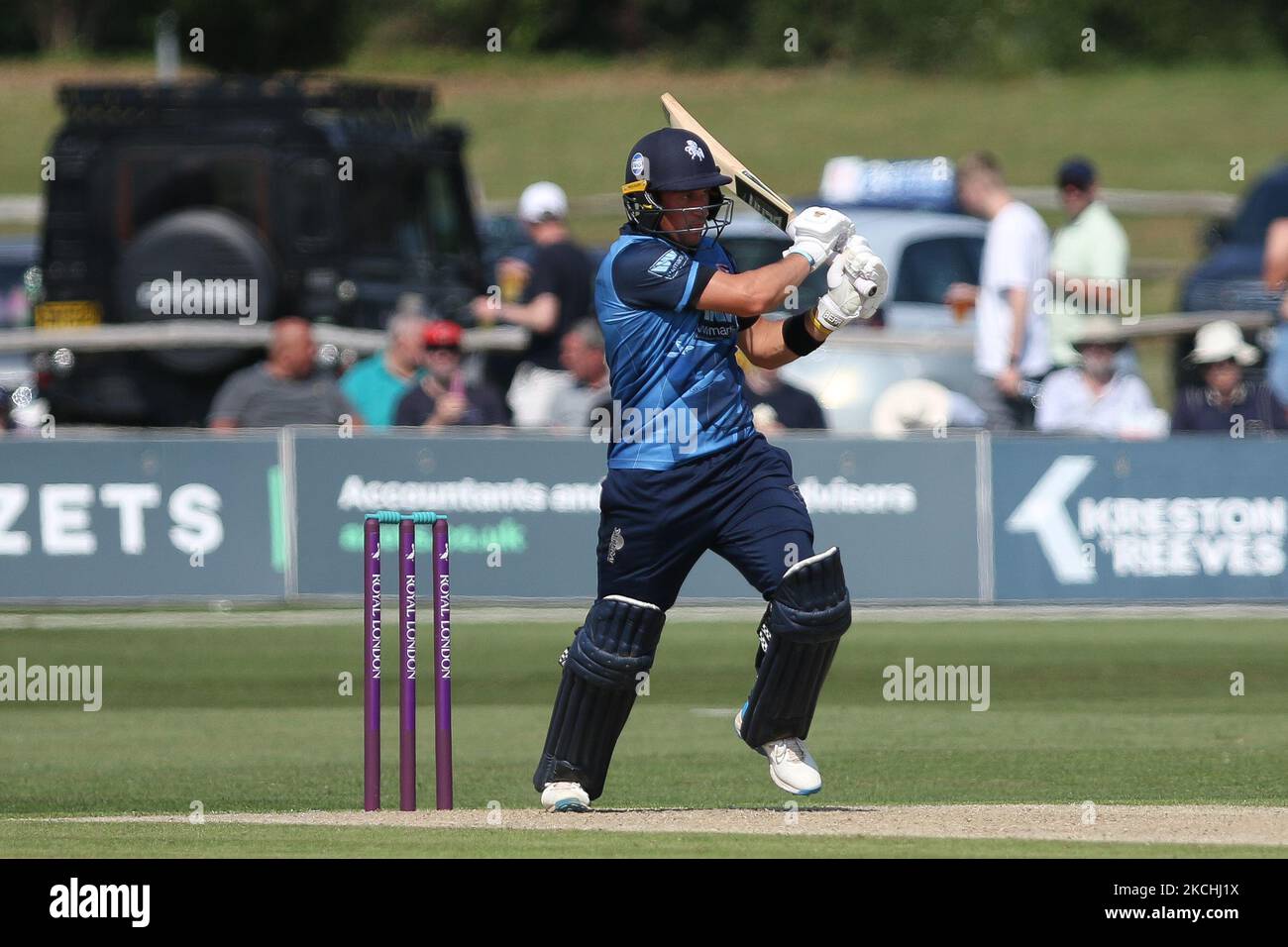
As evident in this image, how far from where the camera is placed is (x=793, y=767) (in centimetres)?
916

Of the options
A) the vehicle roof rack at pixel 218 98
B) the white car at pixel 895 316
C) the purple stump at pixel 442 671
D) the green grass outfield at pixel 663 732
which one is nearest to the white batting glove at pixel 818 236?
the purple stump at pixel 442 671

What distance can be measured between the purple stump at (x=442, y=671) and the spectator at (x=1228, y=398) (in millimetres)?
8879

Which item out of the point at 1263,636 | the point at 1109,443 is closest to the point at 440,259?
the point at 1109,443

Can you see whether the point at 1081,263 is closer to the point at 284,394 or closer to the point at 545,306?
the point at 545,306

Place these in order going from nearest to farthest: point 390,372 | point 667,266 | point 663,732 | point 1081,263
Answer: point 667,266 → point 663,732 → point 390,372 → point 1081,263

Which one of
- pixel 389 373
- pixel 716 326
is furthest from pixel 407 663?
pixel 389 373

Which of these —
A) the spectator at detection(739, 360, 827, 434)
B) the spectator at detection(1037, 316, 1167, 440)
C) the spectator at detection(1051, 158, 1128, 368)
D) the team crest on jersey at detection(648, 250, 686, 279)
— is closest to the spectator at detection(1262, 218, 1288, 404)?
the spectator at detection(1037, 316, 1167, 440)

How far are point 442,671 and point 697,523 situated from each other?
1076 millimetres

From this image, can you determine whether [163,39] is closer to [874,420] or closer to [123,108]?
[123,108]

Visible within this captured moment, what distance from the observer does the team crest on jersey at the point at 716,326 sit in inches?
355

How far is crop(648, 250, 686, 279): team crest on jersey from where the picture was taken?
8.86 meters

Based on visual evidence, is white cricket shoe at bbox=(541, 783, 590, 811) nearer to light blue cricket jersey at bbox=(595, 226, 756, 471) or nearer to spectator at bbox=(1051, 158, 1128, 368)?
light blue cricket jersey at bbox=(595, 226, 756, 471)

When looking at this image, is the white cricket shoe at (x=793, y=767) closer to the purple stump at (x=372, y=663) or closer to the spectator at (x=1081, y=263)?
the purple stump at (x=372, y=663)
